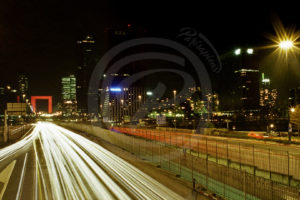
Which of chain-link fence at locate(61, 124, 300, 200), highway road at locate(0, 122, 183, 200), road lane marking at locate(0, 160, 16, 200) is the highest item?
chain-link fence at locate(61, 124, 300, 200)

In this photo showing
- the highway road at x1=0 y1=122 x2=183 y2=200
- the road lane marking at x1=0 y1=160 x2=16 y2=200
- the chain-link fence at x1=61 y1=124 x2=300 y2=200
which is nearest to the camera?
the chain-link fence at x1=61 y1=124 x2=300 y2=200

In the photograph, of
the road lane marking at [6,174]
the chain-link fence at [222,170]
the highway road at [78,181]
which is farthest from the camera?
the road lane marking at [6,174]

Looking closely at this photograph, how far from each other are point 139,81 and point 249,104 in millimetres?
83245

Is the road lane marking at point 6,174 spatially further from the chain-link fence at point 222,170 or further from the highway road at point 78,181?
the chain-link fence at point 222,170

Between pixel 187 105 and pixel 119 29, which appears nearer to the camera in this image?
pixel 187 105

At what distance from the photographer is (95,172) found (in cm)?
1728

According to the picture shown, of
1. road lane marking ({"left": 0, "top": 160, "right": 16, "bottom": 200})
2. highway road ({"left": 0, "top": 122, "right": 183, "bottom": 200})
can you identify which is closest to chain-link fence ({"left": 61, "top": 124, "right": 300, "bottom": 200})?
highway road ({"left": 0, "top": 122, "right": 183, "bottom": 200})

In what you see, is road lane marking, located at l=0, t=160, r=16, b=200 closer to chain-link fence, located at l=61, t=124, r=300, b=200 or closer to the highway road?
the highway road

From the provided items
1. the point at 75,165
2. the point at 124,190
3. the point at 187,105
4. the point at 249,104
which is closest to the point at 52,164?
the point at 75,165

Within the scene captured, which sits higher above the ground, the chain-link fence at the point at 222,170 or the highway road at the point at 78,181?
the chain-link fence at the point at 222,170

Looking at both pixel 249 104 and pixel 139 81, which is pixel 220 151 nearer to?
pixel 139 81

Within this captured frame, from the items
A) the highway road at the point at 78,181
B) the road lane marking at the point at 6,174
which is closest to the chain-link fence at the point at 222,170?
the highway road at the point at 78,181

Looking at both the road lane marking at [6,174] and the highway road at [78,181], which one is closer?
the highway road at [78,181]

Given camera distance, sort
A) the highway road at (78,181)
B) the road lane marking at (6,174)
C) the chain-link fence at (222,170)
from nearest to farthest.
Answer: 1. the chain-link fence at (222,170)
2. the highway road at (78,181)
3. the road lane marking at (6,174)
